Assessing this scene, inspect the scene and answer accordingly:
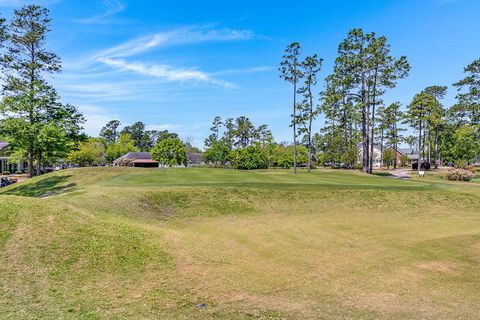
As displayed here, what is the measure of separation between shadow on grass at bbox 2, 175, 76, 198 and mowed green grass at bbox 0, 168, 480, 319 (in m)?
8.94

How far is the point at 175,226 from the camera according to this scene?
17.2 metres

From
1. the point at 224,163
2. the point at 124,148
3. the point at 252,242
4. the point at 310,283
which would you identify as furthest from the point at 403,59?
the point at 124,148

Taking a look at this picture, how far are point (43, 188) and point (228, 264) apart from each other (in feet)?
81.6

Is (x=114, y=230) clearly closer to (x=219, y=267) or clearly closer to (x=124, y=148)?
(x=219, y=267)

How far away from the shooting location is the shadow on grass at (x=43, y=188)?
88.3ft

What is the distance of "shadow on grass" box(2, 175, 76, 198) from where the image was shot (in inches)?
1059

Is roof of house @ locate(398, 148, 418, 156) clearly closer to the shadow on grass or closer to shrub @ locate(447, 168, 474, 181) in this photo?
shrub @ locate(447, 168, 474, 181)

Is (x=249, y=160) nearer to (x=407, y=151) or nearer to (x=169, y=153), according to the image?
(x=169, y=153)

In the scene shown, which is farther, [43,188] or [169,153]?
[169,153]

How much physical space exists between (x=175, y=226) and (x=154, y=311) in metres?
9.79

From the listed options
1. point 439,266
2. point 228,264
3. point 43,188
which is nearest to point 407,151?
point 43,188

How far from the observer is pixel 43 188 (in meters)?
29.1

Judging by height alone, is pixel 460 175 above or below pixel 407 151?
below

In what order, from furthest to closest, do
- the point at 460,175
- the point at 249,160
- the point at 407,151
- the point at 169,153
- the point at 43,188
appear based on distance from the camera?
the point at 407,151
the point at 169,153
the point at 249,160
the point at 460,175
the point at 43,188
